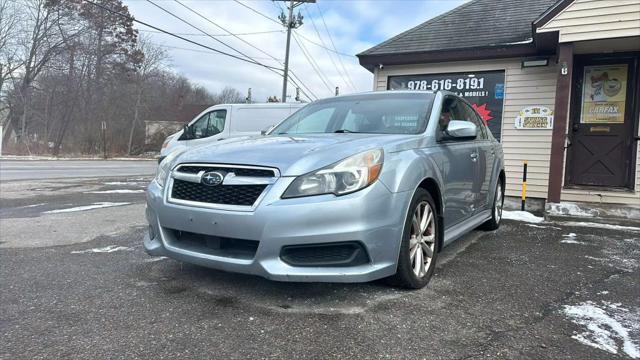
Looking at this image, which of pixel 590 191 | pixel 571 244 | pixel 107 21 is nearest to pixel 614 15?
pixel 590 191

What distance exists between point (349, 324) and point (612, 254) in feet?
12.0

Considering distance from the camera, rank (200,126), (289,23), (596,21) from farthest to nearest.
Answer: (289,23)
(200,126)
(596,21)

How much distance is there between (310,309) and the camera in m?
3.12

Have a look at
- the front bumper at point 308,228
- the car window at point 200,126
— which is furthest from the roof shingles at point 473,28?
the front bumper at point 308,228

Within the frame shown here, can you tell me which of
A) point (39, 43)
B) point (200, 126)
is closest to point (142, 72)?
point (39, 43)

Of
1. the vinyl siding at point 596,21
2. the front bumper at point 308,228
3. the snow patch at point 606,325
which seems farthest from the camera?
the vinyl siding at point 596,21

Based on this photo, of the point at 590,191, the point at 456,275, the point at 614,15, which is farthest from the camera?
the point at 590,191

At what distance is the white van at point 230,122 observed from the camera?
39.9 feet

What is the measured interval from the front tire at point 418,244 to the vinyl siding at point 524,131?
5922mm

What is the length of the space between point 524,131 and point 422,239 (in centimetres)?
645

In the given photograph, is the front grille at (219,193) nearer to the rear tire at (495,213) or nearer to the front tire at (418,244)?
the front tire at (418,244)

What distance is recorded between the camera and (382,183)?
123 inches

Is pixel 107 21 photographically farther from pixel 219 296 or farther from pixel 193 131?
pixel 219 296

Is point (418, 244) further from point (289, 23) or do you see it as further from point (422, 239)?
point (289, 23)
